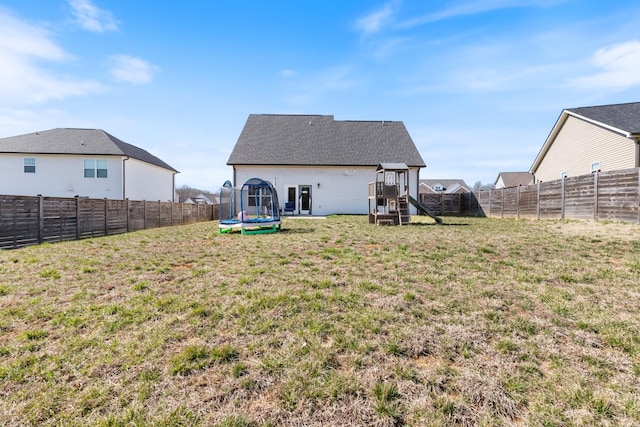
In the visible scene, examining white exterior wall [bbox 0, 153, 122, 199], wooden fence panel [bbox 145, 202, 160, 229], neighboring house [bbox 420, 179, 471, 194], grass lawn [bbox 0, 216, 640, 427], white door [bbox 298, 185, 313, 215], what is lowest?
grass lawn [bbox 0, 216, 640, 427]

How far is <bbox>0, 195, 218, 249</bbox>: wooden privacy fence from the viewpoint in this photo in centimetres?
855

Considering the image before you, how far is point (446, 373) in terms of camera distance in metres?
2.43

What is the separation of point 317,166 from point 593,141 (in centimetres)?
1710

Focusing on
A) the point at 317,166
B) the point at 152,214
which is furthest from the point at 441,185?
the point at 152,214

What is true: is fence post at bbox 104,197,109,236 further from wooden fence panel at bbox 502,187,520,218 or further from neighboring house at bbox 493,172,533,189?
neighboring house at bbox 493,172,533,189

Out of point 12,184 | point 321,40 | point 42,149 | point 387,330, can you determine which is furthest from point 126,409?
point 12,184

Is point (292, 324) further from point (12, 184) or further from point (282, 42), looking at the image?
point (12, 184)

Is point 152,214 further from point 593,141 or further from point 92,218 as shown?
point 593,141

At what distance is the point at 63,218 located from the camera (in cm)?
1023

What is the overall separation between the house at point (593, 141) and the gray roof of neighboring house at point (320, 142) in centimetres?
947

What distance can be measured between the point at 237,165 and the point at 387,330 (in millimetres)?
19906

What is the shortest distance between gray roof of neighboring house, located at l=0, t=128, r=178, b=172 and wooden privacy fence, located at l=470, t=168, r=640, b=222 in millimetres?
27603

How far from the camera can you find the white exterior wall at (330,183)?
21.8 metres

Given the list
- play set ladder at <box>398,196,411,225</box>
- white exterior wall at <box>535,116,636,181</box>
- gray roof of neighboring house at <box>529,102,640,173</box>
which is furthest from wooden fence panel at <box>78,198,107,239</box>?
white exterior wall at <box>535,116,636,181</box>
